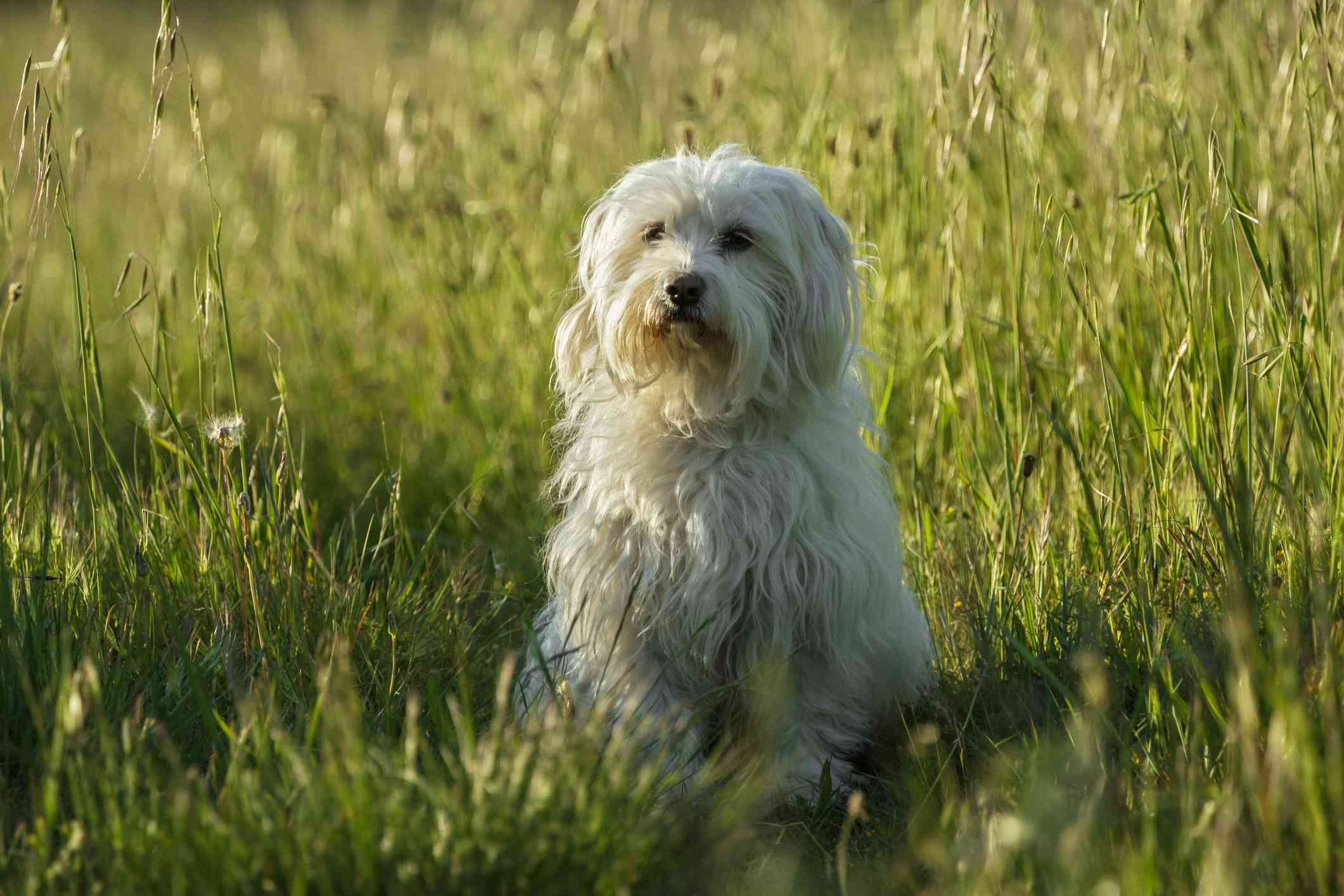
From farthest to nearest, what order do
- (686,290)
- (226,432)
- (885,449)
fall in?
(885,449) → (226,432) → (686,290)

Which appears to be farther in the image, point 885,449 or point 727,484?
point 885,449

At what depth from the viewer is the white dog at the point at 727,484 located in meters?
2.75

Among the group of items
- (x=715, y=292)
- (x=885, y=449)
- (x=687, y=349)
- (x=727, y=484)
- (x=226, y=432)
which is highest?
(x=715, y=292)

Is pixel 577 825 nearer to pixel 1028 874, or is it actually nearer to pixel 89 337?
pixel 1028 874

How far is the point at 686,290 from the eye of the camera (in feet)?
8.86

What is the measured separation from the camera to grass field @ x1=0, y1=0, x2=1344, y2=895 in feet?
6.17

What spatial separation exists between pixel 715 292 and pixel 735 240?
0.29m

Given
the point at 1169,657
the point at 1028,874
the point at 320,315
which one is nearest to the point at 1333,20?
the point at 1169,657

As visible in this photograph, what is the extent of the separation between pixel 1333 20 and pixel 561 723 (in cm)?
217

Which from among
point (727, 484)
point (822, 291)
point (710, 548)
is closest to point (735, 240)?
point (822, 291)

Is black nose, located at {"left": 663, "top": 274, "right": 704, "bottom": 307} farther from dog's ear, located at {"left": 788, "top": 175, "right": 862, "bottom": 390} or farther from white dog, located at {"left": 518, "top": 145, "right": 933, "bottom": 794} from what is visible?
dog's ear, located at {"left": 788, "top": 175, "right": 862, "bottom": 390}

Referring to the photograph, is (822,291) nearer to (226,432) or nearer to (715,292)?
(715,292)

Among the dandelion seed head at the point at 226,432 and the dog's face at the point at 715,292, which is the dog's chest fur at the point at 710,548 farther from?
the dandelion seed head at the point at 226,432

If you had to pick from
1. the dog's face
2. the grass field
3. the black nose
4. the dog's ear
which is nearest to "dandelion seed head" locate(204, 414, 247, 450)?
the grass field
